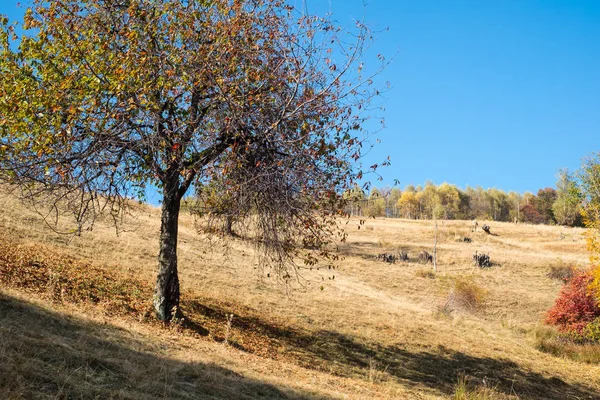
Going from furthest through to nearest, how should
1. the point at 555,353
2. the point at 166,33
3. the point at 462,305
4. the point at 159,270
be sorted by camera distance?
the point at 462,305, the point at 555,353, the point at 159,270, the point at 166,33

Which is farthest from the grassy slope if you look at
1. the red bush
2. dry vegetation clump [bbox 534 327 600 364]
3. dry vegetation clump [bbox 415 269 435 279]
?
dry vegetation clump [bbox 415 269 435 279]

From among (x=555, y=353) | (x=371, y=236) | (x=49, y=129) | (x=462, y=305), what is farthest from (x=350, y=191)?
(x=371, y=236)

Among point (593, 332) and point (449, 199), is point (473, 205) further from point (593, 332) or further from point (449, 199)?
point (593, 332)

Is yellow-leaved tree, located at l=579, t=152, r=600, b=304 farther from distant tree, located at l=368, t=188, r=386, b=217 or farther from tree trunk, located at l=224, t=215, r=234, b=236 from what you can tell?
tree trunk, located at l=224, t=215, r=234, b=236

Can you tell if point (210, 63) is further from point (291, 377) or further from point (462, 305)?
point (462, 305)

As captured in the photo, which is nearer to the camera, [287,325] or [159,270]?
[159,270]

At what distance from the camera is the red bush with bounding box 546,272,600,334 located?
2945 cm

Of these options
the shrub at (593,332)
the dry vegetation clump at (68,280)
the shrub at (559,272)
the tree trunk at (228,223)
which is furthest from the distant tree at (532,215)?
the dry vegetation clump at (68,280)

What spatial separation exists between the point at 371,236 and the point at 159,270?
5873 centimetres

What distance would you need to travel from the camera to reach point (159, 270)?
45.9 feet

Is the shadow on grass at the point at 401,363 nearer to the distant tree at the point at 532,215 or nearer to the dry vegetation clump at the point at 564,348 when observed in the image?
the dry vegetation clump at the point at 564,348

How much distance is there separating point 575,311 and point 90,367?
102 ft

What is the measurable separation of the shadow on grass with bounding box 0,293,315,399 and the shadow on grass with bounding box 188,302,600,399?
18.1 ft

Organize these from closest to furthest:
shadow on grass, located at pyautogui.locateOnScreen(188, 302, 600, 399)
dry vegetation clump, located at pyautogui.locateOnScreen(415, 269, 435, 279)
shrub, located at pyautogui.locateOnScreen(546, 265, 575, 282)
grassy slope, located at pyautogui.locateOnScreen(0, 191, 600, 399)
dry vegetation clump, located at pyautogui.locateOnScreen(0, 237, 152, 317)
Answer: grassy slope, located at pyautogui.locateOnScreen(0, 191, 600, 399)
dry vegetation clump, located at pyautogui.locateOnScreen(0, 237, 152, 317)
shadow on grass, located at pyautogui.locateOnScreen(188, 302, 600, 399)
dry vegetation clump, located at pyautogui.locateOnScreen(415, 269, 435, 279)
shrub, located at pyautogui.locateOnScreen(546, 265, 575, 282)
